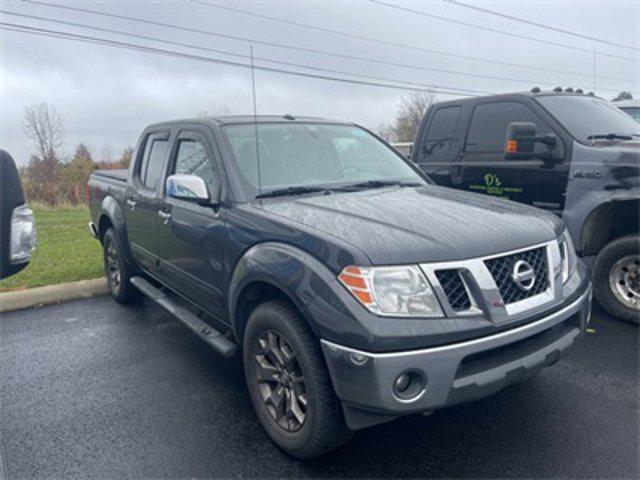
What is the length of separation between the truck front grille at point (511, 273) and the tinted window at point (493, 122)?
2883mm

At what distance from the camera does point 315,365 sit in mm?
2385

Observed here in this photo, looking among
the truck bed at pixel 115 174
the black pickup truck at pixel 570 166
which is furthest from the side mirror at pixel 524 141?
the truck bed at pixel 115 174

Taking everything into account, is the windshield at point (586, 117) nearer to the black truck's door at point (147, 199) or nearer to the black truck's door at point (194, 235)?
the black truck's door at point (194, 235)

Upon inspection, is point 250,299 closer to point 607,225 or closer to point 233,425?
point 233,425

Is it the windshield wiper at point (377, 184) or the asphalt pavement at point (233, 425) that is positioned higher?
the windshield wiper at point (377, 184)

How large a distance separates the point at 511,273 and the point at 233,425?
6.21 feet

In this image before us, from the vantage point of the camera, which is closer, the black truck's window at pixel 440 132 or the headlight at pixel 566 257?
the headlight at pixel 566 257

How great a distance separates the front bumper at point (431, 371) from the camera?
2.16m

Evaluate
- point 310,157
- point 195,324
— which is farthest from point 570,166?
point 195,324

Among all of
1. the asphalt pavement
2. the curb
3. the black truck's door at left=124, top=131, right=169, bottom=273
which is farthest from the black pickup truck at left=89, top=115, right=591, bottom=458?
the curb

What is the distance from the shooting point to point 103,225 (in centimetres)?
575

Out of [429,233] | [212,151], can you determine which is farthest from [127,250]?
[429,233]

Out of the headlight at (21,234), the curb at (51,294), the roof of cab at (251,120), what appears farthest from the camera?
the curb at (51,294)

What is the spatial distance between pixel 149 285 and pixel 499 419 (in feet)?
11.1
